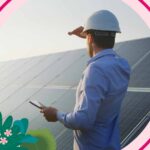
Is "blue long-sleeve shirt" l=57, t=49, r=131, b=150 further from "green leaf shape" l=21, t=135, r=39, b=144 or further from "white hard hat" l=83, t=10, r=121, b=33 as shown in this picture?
"green leaf shape" l=21, t=135, r=39, b=144

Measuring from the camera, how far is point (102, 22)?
3189 mm

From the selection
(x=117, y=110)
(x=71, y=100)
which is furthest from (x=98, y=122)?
(x=71, y=100)

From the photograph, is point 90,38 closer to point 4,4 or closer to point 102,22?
point 102,22

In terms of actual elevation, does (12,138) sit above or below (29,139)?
above

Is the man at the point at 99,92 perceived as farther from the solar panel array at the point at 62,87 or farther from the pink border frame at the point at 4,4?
the solar panel array at the point at 62,87

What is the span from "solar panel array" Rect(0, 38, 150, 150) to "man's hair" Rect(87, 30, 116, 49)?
1641 millimetres

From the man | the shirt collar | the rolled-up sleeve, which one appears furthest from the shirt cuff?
the shirt collar

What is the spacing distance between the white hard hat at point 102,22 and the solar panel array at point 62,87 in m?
1.71

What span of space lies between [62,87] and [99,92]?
13.3ft

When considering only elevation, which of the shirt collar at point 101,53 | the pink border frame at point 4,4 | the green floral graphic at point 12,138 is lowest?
the green floral graphic at point 12,138

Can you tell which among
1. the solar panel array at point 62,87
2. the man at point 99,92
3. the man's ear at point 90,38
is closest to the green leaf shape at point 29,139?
the solar panel array at point 62,87

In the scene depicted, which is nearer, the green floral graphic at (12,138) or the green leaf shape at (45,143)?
the green floral graphic at (12,138)

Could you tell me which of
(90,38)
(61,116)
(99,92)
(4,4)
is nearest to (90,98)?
(99,92)

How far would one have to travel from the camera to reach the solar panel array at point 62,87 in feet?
16.7
